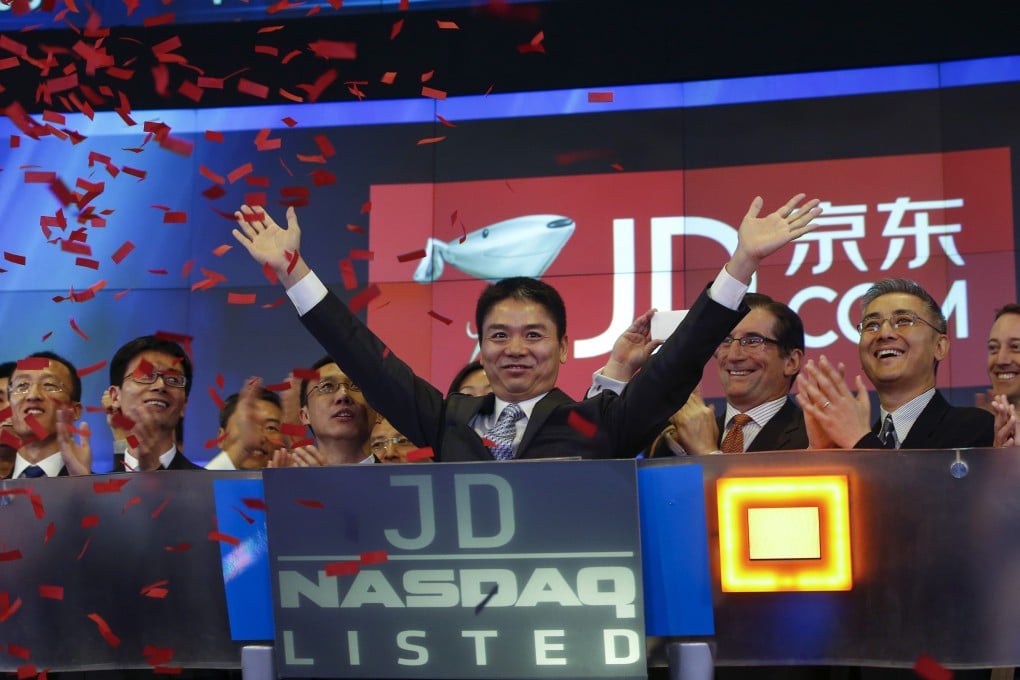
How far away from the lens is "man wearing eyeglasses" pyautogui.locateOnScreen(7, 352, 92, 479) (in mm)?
3822

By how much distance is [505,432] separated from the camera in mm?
2779

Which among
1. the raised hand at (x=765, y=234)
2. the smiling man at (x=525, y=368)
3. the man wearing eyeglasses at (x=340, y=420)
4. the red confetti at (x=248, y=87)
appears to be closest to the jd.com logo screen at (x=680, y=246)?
the red confetti at (x=248, y=87)

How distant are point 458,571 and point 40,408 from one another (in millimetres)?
2291

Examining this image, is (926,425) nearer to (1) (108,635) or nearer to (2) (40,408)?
(1) (108,635)

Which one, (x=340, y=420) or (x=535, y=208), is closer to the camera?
(x=340, y=420)

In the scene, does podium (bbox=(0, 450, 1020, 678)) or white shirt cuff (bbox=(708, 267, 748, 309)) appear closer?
podium (bbox=(0, 450, 1020, 678))

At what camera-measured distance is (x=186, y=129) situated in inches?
249

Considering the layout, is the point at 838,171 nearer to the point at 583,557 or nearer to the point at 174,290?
the point at 174,290

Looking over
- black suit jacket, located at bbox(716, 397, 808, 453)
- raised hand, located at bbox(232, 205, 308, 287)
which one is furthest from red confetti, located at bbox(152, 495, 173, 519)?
black suit jacket, located at bbox(716, 397, 808, 453)

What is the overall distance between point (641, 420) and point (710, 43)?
367cm

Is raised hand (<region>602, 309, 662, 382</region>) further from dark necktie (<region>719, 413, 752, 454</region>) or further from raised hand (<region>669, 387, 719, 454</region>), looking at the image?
dark necktie (<region>719, 413, 752, 454</region>)

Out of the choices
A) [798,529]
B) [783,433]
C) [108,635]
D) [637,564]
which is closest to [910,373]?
[783,433]

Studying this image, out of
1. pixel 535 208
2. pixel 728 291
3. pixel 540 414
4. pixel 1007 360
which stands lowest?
pixel 540 414

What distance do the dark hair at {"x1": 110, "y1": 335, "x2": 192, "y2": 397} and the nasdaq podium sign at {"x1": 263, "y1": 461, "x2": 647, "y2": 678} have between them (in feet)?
5.35
